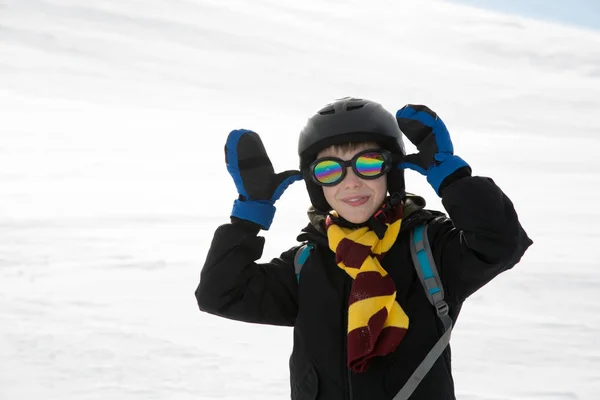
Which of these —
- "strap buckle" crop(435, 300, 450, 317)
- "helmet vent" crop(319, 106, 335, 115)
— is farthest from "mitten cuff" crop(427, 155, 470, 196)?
"helmet vent" crop(319, 106, 335, 115)

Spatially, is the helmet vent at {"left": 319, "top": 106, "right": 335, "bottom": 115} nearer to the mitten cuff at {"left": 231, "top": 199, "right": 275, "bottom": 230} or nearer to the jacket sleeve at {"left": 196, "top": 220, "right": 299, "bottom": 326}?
the mitten cuff at {"left": 231, "top": 199, "right": 275, "bottom": 230}

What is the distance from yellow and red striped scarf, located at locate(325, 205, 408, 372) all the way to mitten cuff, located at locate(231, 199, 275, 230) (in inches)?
15.4

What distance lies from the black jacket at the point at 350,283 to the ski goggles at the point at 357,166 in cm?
19

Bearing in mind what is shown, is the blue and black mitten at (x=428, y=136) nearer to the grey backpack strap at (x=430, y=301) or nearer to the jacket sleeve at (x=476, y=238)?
the jacket sleeve at (x=476, y=238)

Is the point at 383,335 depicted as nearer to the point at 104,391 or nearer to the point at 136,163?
the point at 104,391

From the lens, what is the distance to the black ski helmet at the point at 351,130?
265 centimetres

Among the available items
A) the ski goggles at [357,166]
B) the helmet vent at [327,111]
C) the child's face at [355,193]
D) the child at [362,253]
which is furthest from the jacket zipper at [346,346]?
the helmet vent at [327,111]

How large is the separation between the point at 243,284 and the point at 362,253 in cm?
48

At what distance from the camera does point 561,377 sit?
557 cm

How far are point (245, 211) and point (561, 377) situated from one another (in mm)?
3762

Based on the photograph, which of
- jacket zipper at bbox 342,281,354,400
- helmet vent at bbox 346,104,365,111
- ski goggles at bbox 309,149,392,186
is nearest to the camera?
jacket zipper at bbox 342,281,354,400

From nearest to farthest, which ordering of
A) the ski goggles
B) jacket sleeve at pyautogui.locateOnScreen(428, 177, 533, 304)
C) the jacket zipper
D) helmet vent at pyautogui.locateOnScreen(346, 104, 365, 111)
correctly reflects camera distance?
1. jacket sleeve at pyautogui.locateOnScreen(428, 177, 533, 304)
2. the jacket zipper
3. the ski goggles
4. helmet vent at pyautogui.locateOnScreen(346, 104, 365, 111)

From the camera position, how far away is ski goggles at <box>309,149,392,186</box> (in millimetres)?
2588

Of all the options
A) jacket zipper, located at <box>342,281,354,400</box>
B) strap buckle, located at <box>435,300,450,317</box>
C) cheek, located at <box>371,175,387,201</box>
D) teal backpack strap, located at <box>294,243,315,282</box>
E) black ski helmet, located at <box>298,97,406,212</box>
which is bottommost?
jacket zipper, located at <box>342,281,354,400</box>
